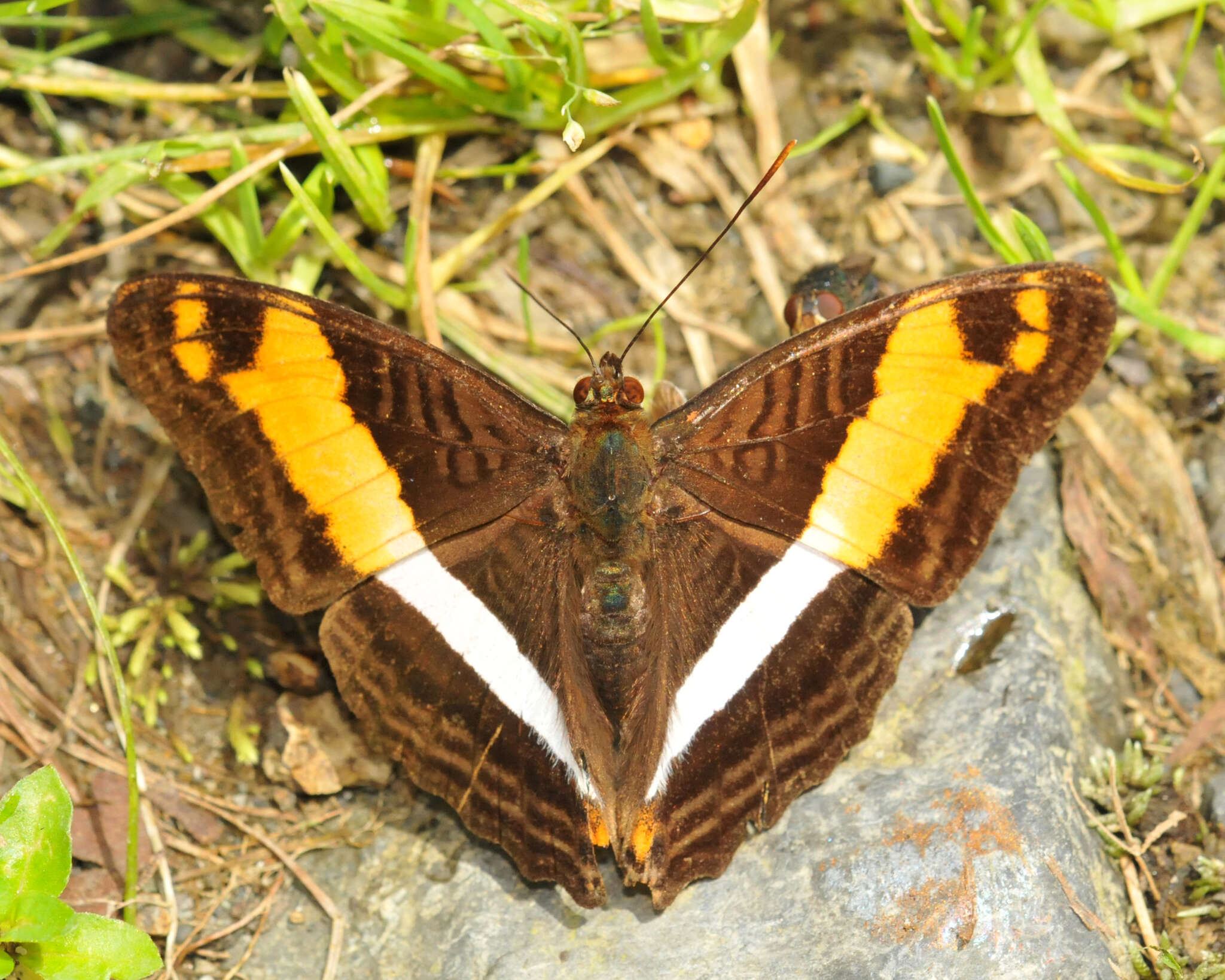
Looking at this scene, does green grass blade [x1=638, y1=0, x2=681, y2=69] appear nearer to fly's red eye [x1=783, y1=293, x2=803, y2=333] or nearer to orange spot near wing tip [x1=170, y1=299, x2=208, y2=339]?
fly's red eye [x1=783, y1=293, x2=803, y2=333]

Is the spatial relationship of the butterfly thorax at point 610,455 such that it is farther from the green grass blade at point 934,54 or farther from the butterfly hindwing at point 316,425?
the green grass blade at point 934,54

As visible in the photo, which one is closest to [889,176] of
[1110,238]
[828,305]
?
[1110,238]

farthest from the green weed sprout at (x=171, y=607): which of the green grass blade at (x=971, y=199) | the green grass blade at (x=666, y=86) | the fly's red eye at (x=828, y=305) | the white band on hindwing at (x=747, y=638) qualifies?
the green grass blade at (x=971, y=199)

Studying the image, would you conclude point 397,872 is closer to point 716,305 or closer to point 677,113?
point 716,305

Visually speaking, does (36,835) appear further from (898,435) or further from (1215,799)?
(1215,799)

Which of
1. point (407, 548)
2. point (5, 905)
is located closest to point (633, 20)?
point (407, 548)
